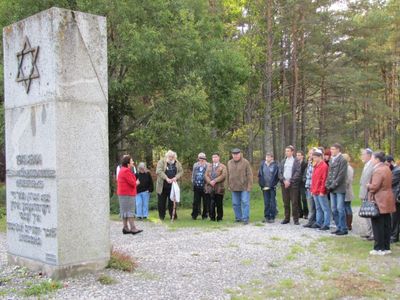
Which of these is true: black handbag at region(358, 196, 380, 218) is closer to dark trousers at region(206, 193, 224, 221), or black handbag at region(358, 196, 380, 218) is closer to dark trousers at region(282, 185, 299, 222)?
dark trousers at region(282, 185, 299, 222)

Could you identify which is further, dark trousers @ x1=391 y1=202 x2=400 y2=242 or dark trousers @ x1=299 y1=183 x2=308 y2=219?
dark trousers @ x1=299 y1=183 x2=308 y2=219

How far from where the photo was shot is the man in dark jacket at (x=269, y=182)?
13484 mm

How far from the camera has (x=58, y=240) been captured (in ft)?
23.8

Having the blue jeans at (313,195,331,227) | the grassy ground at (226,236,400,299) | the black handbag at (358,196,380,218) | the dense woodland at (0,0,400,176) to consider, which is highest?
the dense woodland at (0,0,400,176)

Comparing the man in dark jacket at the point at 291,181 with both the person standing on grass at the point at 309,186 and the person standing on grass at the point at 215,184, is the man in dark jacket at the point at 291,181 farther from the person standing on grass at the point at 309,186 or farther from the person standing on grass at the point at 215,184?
the person standing on grass at the point at 215,184

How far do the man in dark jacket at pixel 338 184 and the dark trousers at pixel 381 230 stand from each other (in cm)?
229

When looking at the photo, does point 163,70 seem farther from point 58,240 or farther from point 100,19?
point 58,240

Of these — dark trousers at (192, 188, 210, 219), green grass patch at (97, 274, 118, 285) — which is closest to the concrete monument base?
green grass patch at (97, 274, 118, 285)

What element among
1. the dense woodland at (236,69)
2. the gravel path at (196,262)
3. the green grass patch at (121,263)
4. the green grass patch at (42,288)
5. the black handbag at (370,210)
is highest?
the dense woodland at (236,69)

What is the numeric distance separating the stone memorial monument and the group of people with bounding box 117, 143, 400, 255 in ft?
11.3

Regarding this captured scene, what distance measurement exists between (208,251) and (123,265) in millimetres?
Answer: 2038

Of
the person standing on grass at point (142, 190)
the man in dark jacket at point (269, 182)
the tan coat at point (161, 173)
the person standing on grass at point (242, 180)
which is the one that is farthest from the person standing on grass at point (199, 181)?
the man in dark jacket at point (269, 182)

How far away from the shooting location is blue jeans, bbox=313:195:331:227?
12.1 m

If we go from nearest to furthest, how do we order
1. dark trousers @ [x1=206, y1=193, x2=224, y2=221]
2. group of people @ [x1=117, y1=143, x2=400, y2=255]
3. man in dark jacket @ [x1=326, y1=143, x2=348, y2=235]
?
group of people @ [x1=117, y1=143, x2=400, y2=255], man in dark jacket @ [x1=326, y1=143, x2=348, y2=235], dark trousers @ [x1=206, y1=193, x2=224, y2=221]
